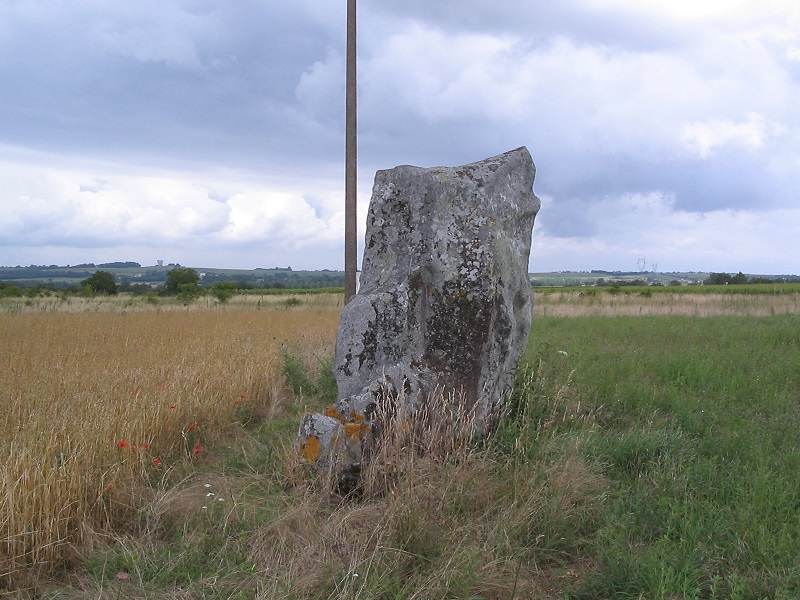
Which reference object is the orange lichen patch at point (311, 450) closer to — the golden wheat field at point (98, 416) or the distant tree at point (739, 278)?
the golden wheat field at point (98, 416)

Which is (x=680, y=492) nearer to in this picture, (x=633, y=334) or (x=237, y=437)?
(x=237, y=437)

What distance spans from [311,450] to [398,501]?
1.07 meters

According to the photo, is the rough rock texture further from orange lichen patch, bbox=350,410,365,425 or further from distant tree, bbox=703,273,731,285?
distant tree, bbox=703,273,731,285

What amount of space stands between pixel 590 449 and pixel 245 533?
2803mm

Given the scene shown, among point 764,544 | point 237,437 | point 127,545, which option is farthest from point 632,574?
point 237,437

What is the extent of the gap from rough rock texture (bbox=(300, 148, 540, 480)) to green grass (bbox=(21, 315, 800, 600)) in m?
0.63

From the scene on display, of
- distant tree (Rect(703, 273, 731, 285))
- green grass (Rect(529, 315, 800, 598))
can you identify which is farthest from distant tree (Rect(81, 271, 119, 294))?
distant tree (Rect(703, 273, 731, 285))

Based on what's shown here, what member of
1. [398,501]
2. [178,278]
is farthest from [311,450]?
[178,278]

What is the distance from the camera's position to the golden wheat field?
3.68m

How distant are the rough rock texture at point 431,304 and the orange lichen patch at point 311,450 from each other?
42 cm

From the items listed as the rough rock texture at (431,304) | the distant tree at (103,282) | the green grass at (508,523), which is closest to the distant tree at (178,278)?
the distant tree at (103,282)

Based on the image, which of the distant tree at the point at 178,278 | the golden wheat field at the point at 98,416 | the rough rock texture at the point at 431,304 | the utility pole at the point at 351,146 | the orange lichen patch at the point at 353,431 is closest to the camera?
the golden wheat field at the point at 98,416

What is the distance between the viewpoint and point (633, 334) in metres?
13.0

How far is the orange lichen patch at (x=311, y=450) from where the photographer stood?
4570mm
